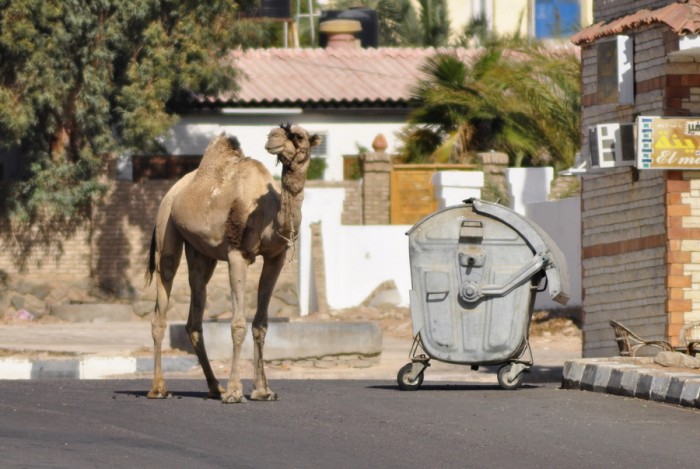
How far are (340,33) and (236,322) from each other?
28.4 m

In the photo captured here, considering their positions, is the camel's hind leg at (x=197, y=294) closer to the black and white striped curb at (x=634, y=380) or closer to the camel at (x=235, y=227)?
the camel at (x=235, y=227)

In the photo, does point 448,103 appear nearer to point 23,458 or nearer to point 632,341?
point 632,341

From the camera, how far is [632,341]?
60.6 feet

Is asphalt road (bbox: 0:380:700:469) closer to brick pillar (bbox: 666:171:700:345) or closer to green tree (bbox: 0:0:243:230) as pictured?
brick pillar (bbox: 666:171:700:345)

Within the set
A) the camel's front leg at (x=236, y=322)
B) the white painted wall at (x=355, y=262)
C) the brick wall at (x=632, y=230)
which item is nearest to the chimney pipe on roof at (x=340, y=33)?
the white painted wall at (x=355, y=262)

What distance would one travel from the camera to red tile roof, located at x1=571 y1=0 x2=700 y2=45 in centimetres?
1833

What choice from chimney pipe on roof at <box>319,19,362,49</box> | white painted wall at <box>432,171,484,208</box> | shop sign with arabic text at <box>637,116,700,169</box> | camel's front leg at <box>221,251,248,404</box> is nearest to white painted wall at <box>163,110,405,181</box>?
white painted wall at <box>432,171,484,208</box>

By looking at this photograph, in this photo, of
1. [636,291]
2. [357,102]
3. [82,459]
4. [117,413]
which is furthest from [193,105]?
[82,459]

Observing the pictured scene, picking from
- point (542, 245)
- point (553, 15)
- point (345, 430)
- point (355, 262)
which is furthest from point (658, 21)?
point (553, 15)

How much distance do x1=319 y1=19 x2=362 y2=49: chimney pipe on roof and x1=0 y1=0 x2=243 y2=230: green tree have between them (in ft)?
36.9

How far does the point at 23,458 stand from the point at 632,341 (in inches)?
381

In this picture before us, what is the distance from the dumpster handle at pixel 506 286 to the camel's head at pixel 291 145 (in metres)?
3.04

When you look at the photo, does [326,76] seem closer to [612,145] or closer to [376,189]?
[376,189]

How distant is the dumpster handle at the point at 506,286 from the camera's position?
1644 cm
